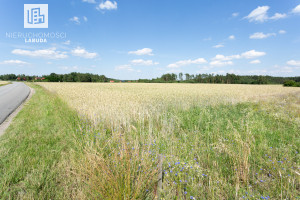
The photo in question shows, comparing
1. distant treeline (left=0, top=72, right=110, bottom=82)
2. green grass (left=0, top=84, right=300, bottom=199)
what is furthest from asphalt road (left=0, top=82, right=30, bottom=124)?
distant treeline (left=0, top=72, right=110, bottom=82)

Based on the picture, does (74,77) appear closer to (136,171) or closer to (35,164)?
(35,164)

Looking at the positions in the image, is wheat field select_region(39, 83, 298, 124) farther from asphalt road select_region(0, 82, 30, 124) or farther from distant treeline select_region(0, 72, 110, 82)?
distant treeline select_region(0, 72, 110, 82)

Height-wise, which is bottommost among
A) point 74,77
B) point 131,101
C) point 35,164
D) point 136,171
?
point 35,164

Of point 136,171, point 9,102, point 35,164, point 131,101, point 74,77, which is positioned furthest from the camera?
point 74,77

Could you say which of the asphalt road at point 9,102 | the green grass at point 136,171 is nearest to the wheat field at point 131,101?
the green grass at point 136,171

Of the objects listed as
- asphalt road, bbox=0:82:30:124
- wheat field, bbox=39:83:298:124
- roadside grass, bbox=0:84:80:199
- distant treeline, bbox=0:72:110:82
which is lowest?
roadside grass, bbox=0:84:80:199

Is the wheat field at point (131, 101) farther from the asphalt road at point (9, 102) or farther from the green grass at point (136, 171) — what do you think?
the asphalt road at point (9, 102)

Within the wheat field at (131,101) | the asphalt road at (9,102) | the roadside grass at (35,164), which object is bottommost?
the roadside grass at (35,164)

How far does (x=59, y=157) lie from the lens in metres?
3.58

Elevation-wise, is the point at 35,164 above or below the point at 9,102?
below

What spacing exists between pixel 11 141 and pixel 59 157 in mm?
2131

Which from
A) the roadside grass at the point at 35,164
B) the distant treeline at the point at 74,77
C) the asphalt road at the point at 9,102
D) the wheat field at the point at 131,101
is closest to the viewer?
the roadside grass at the point at 35,164

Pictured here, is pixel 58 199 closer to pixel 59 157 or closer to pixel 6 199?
pixel 6 199

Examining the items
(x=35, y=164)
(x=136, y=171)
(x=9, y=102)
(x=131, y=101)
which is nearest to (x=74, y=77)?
(x=9, y=102)
